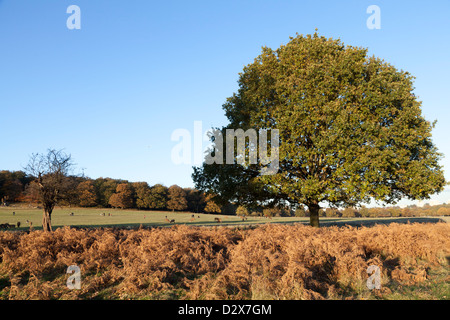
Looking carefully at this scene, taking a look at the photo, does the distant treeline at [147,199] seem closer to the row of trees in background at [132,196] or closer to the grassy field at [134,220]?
the row of trees in background at [132,196]

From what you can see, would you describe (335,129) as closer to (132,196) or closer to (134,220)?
(134,220)

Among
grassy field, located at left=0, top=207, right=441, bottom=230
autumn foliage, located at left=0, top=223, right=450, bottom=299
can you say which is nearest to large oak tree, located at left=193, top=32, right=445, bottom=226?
autumn foliage, located at left=0, top=223, right=450, bottom=299

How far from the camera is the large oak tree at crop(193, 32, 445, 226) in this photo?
18.8m

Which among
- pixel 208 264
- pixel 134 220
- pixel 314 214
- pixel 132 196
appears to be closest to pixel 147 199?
pixel 132 196

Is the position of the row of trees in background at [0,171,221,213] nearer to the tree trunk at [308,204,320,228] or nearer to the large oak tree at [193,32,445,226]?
the tree trunk at [308,204,320,228]

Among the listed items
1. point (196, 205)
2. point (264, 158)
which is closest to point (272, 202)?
point (264, 158)

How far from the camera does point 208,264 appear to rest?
898 cm

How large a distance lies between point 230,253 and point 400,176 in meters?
16.2

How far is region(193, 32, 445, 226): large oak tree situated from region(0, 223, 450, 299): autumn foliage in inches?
261

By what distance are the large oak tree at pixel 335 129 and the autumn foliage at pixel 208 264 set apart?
261 inches

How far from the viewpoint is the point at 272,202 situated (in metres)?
24.8

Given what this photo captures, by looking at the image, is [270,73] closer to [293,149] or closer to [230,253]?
[293,149]

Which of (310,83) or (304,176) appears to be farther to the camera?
(304,176)

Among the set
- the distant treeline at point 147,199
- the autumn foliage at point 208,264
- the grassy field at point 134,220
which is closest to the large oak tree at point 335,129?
the autumn foliage at point 208,264
